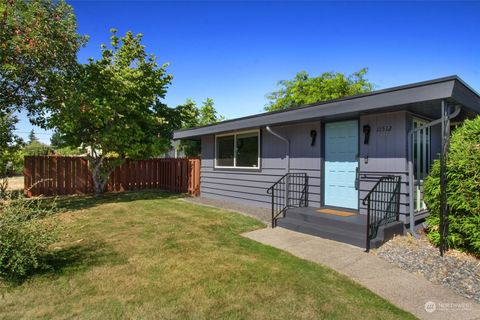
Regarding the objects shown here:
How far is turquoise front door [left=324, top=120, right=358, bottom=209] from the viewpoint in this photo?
5645mm

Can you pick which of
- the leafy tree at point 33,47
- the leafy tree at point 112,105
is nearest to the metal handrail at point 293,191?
the leafy tree at point 112,105

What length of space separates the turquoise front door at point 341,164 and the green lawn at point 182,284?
2283 mm

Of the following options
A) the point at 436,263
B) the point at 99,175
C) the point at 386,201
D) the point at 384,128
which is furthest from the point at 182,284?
the point at 99,175

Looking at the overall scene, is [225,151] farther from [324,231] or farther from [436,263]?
[436,263]

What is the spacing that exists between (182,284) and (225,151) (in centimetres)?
617

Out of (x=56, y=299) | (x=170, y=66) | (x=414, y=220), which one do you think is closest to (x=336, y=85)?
(x=170, y=66)

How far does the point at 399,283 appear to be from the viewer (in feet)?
10.7

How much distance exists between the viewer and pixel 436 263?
3.71 m

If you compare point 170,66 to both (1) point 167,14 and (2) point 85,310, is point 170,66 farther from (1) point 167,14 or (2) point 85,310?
(2) point 85,310

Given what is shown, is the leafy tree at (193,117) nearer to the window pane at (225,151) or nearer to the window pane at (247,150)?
the window pane at (225,151)

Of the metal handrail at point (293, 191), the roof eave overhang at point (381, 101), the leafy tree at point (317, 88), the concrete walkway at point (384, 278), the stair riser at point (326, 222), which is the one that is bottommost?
the concrete walkway at point (384, 278)

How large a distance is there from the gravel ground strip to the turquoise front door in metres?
1.39

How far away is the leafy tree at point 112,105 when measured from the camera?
846 centimetres

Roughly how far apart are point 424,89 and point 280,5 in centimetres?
532
